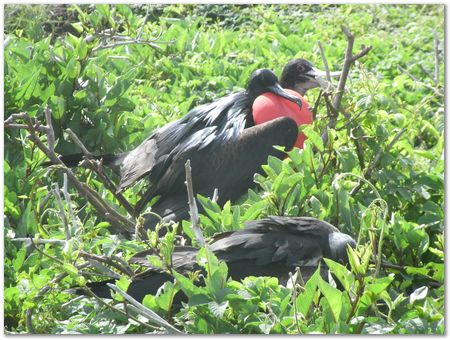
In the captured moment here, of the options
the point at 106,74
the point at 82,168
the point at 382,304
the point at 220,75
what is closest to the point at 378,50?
the point at 220,75

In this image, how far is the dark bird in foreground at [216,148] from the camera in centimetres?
329

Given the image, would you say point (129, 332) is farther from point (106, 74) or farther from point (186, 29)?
point (186, 29)

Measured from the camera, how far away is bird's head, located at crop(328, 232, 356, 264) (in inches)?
98.3

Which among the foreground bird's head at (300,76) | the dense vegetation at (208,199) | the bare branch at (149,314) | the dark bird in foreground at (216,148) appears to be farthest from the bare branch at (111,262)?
the foreground bird's head at (300,76)

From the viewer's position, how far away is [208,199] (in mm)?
2705

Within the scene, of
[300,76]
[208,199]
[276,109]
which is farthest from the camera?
[300,76]

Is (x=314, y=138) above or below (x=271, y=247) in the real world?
above

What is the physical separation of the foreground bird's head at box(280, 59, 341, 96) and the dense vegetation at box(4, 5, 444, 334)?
0.04 m

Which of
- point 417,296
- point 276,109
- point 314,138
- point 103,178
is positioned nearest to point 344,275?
point 417,296

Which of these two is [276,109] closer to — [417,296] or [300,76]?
[300,76]

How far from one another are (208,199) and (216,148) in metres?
0.74

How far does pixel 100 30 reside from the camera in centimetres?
340

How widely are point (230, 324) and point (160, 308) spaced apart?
16 centimetres

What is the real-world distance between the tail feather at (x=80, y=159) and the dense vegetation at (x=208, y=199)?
2.0 inches
